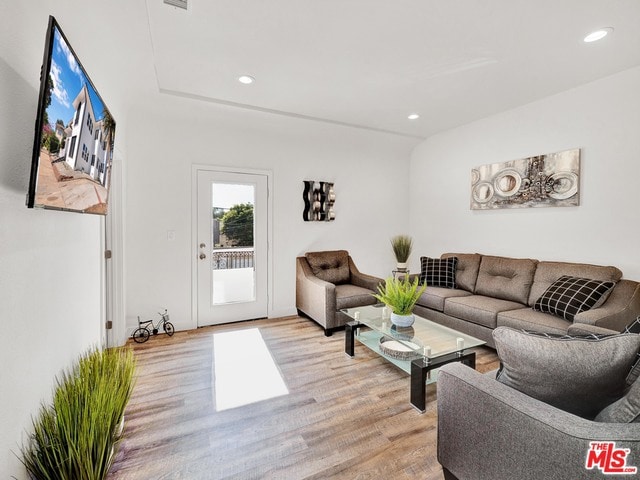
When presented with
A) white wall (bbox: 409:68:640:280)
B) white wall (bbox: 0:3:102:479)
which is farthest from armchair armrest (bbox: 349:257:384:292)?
white wall (bbox: 0:3:102:479)

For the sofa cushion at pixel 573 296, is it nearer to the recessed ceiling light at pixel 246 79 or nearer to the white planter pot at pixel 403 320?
the white planter pot at pixel 403 320

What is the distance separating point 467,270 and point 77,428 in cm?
389

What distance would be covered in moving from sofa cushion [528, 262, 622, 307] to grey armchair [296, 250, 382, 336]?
1661 mm

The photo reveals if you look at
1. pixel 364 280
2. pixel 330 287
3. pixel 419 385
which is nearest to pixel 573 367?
pixel 419 385

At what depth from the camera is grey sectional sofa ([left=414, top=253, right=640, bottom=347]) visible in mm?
2365

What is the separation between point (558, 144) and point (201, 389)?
13.8 feet

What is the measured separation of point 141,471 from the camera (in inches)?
61.7

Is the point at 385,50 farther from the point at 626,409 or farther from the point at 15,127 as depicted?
the point at 626,409

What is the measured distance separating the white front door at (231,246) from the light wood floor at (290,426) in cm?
103

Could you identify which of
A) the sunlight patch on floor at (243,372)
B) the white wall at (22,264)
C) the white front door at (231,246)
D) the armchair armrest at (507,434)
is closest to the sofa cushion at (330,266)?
the white front door at (231,246)

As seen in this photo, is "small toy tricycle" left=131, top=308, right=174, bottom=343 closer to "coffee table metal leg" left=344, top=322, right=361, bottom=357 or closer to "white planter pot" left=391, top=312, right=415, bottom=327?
Result: "coffee table metal leg" left=344, top=322, right=361, bottom=357

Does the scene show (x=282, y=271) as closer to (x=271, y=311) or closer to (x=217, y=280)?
(x=271, y=311)

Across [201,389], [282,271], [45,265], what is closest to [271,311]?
[282,271]

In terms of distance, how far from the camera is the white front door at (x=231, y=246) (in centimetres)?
373
